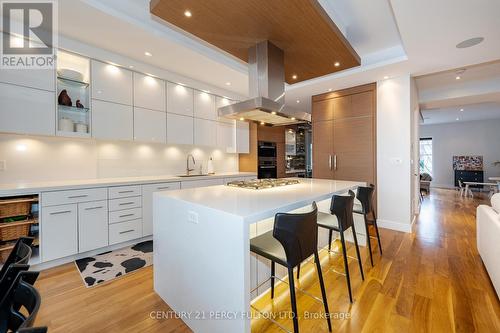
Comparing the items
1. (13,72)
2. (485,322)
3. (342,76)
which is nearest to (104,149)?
(13,72)

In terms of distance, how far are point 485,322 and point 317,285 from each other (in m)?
1.19

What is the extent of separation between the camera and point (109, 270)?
2365 millimetres

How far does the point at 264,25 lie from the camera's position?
6.86ft

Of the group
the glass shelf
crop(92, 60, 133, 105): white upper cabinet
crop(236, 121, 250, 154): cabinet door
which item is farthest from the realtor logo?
crop(236, 121, 250, 154): cabinet door

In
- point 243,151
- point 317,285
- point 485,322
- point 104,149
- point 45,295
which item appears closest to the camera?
point 485,322

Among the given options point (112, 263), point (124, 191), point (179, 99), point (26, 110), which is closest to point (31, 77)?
point (26, 110)

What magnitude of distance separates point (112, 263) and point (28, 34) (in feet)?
8.77

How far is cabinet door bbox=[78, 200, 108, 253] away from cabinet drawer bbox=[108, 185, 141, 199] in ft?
0.40

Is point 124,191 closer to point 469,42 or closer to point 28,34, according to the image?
point 28,34

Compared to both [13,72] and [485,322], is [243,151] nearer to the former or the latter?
[13,72]

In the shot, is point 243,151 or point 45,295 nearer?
point 45,295

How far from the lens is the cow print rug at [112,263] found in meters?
2.24

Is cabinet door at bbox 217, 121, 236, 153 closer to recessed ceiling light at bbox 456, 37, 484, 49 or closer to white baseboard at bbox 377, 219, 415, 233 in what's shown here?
white baseboard at bbox 377, 219, 415, 233

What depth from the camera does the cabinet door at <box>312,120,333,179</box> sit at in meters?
4.53
